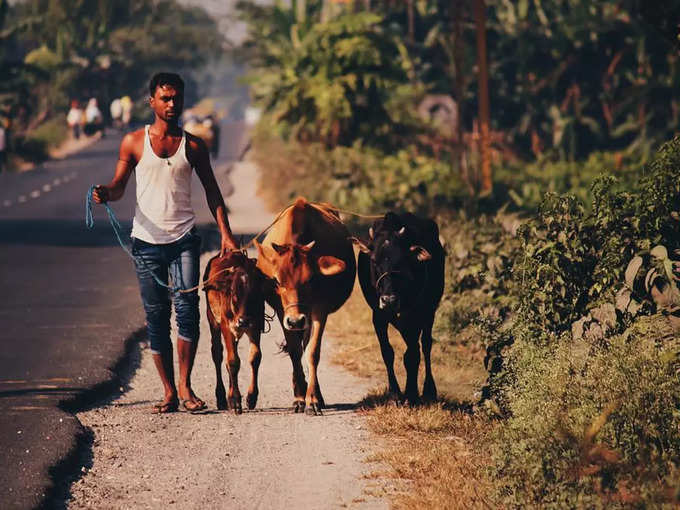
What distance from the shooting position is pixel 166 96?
27.9 ft

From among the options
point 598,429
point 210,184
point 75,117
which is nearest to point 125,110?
point 75,117

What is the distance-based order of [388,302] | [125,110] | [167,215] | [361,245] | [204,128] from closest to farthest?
[388,302] → [167,215] → [361,245] → [204,128] → [125,110]

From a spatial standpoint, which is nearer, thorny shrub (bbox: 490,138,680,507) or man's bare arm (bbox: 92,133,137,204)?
thorny shrub (bbox: 490,138,680,507)

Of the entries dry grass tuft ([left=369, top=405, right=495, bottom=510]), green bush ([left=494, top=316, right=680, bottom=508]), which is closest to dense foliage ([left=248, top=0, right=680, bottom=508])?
green bush ([left=494, top=316, right=680, bottom=508])

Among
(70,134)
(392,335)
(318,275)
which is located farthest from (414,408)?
(70,134)

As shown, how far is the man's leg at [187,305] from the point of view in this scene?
8828 millimetres

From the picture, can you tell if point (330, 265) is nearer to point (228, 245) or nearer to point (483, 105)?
point (228, 245)

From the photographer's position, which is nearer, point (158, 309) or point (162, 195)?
point (162, 195)

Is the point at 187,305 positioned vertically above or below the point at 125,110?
above

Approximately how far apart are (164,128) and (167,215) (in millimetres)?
612

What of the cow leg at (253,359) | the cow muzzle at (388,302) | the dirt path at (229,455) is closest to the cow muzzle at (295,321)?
the cow leg at (253,359)

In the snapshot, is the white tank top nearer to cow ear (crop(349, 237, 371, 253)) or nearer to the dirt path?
cow ear (crop(349, 237, 371, 253))

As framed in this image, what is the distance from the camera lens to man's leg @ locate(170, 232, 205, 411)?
8828mm

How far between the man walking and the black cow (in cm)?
107
